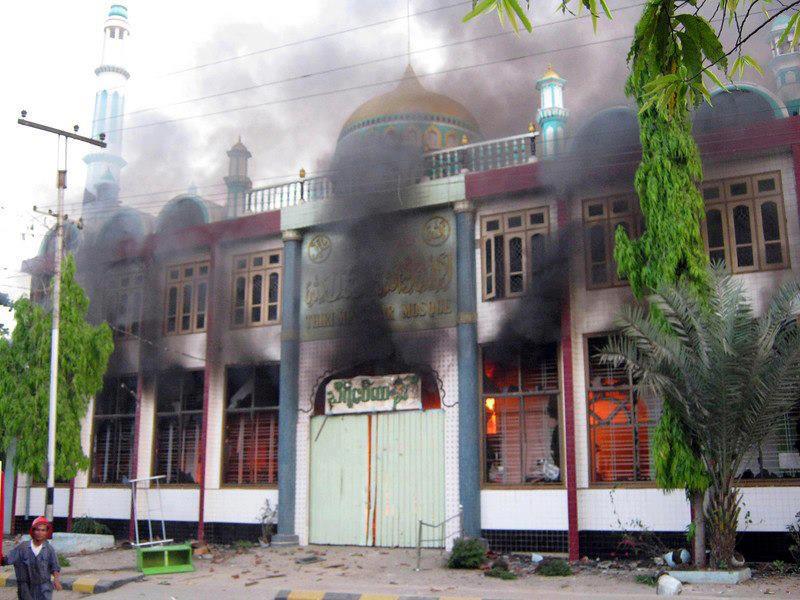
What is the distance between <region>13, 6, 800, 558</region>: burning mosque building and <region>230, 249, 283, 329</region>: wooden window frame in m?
0.07

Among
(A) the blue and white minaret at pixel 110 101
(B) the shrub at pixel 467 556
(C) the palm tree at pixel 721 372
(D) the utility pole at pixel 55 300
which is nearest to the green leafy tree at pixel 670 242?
(C) the palm tree at pixel 721 372

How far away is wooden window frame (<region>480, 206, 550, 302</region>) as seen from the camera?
56.4 ft

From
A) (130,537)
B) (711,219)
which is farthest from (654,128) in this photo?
(130,537)

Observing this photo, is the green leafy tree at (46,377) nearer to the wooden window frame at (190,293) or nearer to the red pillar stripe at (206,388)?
the wooden window frame at (190,293)

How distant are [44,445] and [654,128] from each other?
14855 millimetres

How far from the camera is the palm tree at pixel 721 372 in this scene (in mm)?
12453

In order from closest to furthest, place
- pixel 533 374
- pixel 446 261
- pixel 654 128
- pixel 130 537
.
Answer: pixel 654 128 < pixel 533 374 < pixel 446 261 < pixel 130 537

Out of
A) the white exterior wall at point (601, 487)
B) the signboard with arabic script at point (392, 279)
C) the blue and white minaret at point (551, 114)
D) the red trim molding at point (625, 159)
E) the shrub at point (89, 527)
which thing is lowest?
the shrub at point (89, 527)

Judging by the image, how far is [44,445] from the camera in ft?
63.7

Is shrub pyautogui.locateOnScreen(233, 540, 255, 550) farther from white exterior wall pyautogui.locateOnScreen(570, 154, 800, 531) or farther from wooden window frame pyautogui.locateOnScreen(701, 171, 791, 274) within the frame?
wooden window frame pyautogui.locateOnScreen(701, 171, 791, 274)

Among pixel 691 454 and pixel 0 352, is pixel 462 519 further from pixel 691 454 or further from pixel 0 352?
pixel 0 352

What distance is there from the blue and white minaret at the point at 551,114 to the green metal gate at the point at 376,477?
625 cm

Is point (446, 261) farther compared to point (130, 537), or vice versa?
point (130, 537)

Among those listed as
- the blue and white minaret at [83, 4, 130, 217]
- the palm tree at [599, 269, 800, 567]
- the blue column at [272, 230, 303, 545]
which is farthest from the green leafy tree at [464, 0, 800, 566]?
the blue and white minaret at [83, 4, 130, 217]
